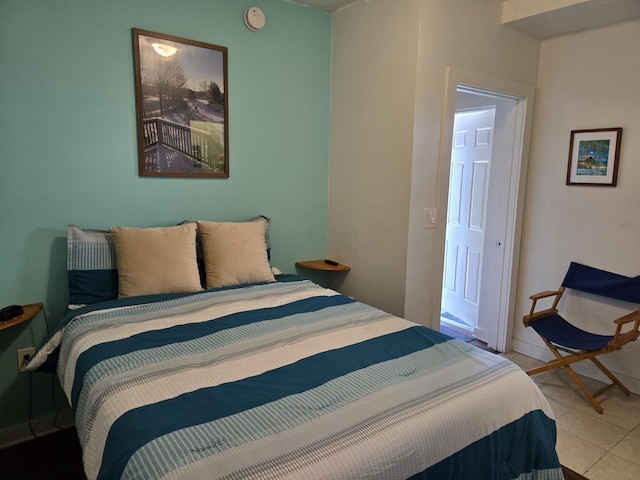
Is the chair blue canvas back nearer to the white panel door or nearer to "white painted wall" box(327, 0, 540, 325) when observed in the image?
the white panel door

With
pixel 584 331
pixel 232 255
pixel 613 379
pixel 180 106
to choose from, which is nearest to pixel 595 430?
pixel 613 379

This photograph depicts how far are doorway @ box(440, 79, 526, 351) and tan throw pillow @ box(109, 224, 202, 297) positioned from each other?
1810mm

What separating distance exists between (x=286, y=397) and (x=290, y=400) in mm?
23

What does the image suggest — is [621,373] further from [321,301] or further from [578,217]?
[321,301]

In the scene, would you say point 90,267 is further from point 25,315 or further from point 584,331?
point 584,331

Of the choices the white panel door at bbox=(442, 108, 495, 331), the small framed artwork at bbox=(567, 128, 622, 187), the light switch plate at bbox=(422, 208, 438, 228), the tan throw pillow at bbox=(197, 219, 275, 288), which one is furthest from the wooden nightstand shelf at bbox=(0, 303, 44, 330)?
the small framed artwork at bbox=(567, 128, 622, 187)

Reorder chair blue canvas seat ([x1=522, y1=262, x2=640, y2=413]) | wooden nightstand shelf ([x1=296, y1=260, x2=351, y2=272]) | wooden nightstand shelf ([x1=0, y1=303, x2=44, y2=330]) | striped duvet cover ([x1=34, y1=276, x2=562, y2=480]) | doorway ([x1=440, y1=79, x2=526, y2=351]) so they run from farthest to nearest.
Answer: doorway ([x1=440, y1=79, x2=526, y2=351])
wooden nightstand shelf ([x1=296, y1=260, x2=351, y2=272])
chair blue canvas seat ([x1=522, y1=262, x2=640, y2=413])
wooden nightstand shelf ([x1=0, y1=303, x2=44, y2=330])
striped duvet cover ([x1=34, y1=276, x2=562, y2=480])

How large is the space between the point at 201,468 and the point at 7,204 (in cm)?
184

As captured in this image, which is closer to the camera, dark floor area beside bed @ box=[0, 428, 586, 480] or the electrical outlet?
dark floor area beside bed @ box=[0, 428, 586, 480]

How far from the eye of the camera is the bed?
3.50 feet

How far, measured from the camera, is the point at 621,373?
9.35 feet

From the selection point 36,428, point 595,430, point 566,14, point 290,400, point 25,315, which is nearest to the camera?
point 290,400

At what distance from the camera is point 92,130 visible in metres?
2.25

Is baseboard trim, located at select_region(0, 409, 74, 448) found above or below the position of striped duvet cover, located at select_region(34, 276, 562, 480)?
below
